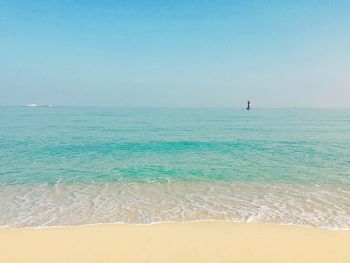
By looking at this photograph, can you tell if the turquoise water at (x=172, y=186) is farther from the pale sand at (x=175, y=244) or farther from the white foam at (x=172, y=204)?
the pale sand at (x=175, y=244)

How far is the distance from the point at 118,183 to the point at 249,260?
7.63m

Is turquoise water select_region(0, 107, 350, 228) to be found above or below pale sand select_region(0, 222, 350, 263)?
below

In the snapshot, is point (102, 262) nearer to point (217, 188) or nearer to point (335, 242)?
point (335, 242)

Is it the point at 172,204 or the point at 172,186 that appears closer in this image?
the point at 172,204

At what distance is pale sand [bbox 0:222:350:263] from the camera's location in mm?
5410

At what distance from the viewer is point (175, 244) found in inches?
236

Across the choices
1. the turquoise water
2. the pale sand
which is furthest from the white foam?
the pale sand

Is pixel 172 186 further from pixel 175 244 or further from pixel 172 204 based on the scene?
pixel 175 244

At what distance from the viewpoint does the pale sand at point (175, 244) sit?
541cm

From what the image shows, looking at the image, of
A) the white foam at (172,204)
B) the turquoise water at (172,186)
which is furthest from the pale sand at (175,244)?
the turquoise water at (172,186)

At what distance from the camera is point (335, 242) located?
239 inches

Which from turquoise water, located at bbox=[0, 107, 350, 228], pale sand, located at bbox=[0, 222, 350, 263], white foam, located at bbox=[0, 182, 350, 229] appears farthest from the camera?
turquoise water, located at bbox=[0, 107, 350, 228]

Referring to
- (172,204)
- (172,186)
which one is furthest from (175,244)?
(172,186)

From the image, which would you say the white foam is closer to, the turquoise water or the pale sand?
the turquoise water
